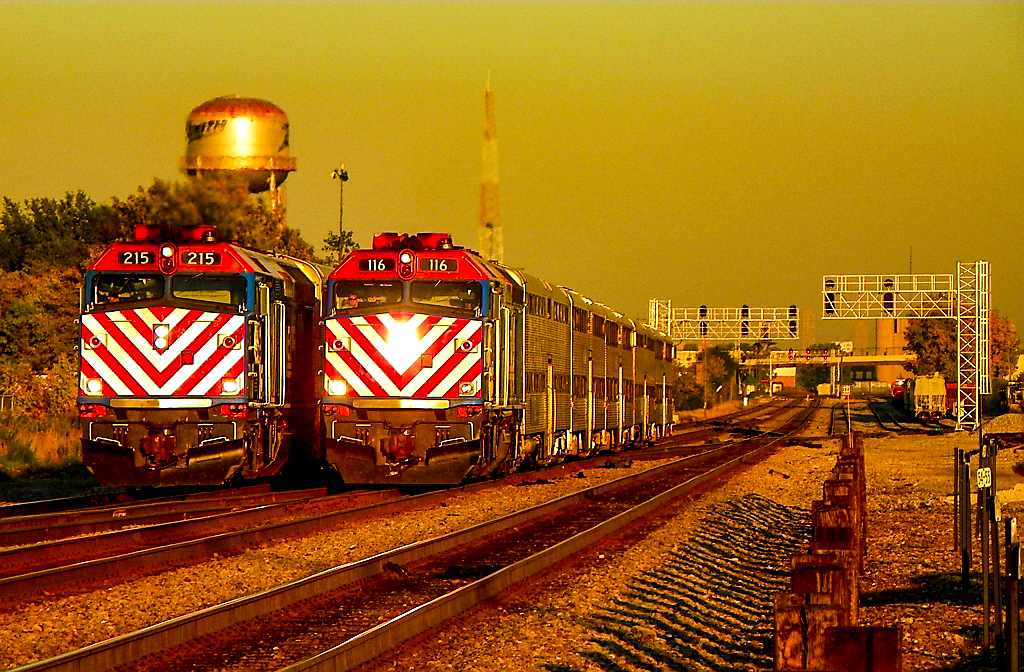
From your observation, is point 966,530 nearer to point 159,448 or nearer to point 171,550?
point 171,550

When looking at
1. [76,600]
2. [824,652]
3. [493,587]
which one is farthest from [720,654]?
[76,600]

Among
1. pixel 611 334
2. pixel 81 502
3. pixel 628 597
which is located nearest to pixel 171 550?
pixel 628 597

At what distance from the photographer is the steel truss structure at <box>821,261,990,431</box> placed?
6550cm

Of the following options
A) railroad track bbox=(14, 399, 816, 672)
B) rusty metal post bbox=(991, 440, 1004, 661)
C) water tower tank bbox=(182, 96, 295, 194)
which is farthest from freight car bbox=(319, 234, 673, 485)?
water tower tank bbox=(182, 96, 295, 194)

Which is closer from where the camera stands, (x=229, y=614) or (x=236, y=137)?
(x=229, y=614)

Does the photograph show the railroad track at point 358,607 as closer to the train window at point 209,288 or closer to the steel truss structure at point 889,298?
the train window at point 209,288

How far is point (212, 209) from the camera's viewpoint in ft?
127

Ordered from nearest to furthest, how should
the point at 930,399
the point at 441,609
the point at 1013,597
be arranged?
the point at 1013,597 < the point at 441,609 < the point at 930,399

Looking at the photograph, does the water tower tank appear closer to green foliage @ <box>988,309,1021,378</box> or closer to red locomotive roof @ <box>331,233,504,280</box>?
red locomotive roof @ <box>331,233,504,280</box>

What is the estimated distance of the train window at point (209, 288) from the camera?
20.8 meters

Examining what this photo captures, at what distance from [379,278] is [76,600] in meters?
10.1

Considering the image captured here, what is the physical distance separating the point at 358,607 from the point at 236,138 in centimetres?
4938

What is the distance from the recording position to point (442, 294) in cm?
2180

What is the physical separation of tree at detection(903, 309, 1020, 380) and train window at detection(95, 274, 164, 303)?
90077 mm
